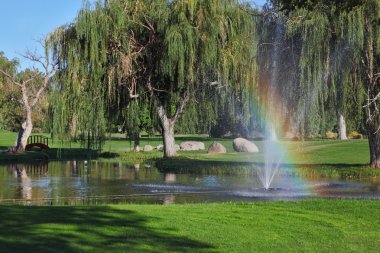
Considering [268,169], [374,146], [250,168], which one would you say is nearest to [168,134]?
[250,168]

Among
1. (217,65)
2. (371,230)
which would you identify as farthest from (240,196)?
(217,65)

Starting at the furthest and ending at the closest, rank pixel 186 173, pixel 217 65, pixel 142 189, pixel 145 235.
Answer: pixel 217 65, pixel 186 173, pixel 142 189, pixel 145 235

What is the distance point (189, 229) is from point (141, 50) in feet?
66.9

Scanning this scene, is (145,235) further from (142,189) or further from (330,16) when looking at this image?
(330,16)

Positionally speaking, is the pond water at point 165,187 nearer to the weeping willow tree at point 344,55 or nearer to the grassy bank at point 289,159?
the grassy bank at point 289,159

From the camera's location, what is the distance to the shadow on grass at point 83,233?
750cm

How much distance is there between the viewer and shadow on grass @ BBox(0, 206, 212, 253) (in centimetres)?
750

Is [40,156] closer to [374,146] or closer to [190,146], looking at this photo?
[190,146]

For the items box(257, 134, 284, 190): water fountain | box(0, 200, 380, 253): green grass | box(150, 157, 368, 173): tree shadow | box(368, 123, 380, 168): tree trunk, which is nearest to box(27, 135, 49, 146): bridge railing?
box(257, 134, 284, 190): water fountain

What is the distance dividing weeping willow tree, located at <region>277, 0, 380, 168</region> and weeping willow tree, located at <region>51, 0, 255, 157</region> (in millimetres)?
4888

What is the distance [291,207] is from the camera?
12578 millimetres

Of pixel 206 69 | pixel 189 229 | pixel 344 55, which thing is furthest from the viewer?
pixel 206 69

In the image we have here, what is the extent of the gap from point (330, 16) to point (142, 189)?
10290 mm

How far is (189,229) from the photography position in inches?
363
